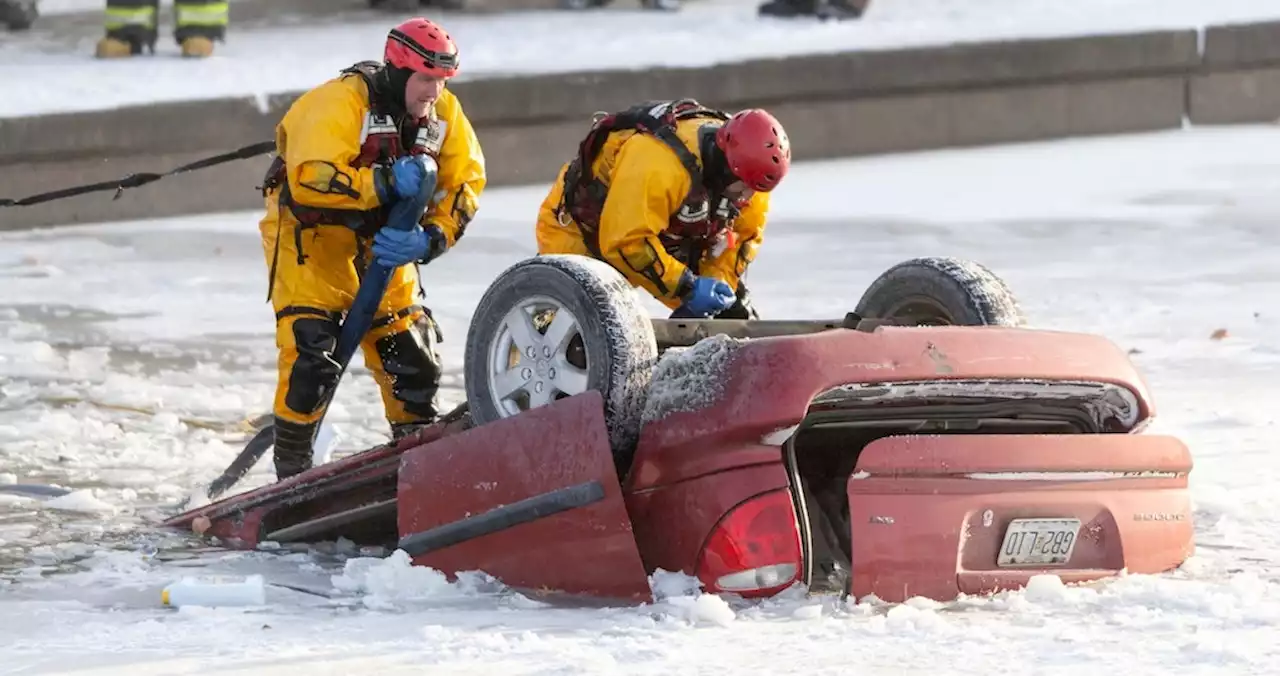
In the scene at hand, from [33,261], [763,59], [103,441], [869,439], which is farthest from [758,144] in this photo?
[763,59]

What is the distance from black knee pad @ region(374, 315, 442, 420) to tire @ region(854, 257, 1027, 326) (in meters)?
1.46

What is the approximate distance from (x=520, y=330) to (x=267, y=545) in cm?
107

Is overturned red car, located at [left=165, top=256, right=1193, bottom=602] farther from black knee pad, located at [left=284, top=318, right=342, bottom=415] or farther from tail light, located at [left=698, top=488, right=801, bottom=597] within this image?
black knee pad, located at [left=284, top=318, right=342, bottom=415]

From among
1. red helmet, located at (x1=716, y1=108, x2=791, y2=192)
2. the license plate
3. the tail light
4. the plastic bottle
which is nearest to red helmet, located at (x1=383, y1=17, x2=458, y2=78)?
red helmet, located at (x1=716, y1=108, x2=791, y2=192)

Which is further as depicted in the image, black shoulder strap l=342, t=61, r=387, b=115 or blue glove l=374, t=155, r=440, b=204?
black shoulder strap l=342, t=61, r=387, b=115

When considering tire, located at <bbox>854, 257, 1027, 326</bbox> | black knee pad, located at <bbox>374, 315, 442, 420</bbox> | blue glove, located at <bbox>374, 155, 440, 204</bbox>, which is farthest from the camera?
black knee pad, located at <bbox>374, 315, 442, 420</bbox>

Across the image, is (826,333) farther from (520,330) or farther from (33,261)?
(33,261)

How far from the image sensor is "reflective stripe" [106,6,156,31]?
1473 cm

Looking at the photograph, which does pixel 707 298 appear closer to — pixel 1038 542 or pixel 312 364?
pixel 312 364

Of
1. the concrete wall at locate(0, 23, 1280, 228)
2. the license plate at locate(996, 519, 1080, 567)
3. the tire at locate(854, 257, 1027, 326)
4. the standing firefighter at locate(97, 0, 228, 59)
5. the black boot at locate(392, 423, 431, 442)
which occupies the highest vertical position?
the tire at locate(854, 257, 1027, 326)

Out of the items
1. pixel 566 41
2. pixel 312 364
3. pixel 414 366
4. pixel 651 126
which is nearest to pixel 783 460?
pixel 651 126

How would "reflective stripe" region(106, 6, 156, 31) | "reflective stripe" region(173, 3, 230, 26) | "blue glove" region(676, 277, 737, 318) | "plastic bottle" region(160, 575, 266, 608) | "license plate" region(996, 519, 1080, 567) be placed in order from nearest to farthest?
"license plate" region(996, 519, 1080, 567)
"plastic bottle" region(160, 575, 266, 608)
"blue glove" region(676, 277, 737, 318)
"reflective stripe" region(106, 6, 156, 31)
"reflective stripe" region(173, 3, 230, 26)

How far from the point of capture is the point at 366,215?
6434 mm

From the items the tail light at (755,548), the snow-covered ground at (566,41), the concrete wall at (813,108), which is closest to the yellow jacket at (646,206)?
the tail light at (755,548)
